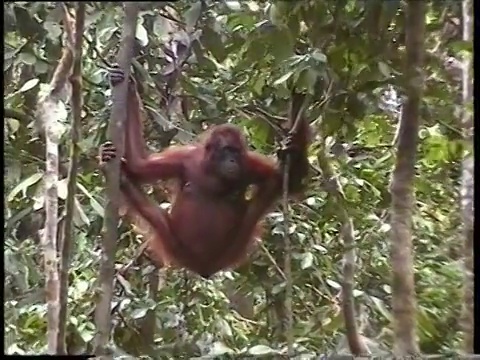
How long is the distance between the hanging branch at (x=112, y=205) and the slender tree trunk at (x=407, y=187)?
2.07ft

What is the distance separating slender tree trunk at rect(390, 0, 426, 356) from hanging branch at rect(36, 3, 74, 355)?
76 centimetres

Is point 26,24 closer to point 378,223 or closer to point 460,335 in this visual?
point 378,223

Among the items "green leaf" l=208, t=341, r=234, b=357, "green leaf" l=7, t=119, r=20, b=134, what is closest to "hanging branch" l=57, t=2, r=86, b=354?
"green leaf" l=7, t=119, r=20, b=134

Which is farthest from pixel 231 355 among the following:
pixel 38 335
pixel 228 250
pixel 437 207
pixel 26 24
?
pixel 26 24

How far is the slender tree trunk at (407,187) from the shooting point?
1873 mm

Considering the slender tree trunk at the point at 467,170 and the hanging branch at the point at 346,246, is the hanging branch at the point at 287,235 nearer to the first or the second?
the hanging branch at the point at 346,246

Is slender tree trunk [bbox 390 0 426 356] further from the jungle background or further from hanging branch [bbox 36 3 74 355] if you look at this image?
hanging branch [bbox 36 3 74 355]

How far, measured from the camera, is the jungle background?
1854 mm

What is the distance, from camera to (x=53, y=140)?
1.87 metres

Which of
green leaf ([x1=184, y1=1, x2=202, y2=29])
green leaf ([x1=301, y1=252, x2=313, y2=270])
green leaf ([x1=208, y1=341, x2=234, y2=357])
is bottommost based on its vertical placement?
green leaf ([x1=208, y1=341, x2=234, y2=357])

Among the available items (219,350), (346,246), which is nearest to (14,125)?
(219,350)

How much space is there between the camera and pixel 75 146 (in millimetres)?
1841

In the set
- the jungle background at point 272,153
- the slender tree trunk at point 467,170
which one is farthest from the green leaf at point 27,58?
the slender tree trunk at point 467,170

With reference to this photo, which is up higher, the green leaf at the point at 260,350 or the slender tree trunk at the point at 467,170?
the slender tree trunk at the point at 467,170
